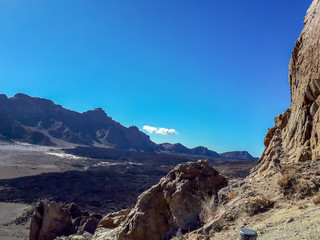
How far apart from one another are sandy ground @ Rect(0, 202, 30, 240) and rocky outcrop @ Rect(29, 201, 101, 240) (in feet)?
8.97

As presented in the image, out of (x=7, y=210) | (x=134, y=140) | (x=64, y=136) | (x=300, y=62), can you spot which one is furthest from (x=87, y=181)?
(x=134, y=140)

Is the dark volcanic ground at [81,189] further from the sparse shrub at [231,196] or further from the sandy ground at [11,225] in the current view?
the sparse shrub at [231,196]

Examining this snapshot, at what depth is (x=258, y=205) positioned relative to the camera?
711 cm

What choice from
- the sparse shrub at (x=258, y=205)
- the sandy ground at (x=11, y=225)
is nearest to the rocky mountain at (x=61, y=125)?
the sandy ground at (x=11, y=225)

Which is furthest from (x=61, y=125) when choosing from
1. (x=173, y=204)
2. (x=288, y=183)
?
(x=288, y=183)

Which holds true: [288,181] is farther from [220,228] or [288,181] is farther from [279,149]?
[279,149]

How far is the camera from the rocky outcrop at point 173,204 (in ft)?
30.9

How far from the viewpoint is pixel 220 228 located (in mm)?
6984

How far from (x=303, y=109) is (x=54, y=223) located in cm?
1856

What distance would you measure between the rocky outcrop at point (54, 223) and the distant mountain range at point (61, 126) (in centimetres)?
11727

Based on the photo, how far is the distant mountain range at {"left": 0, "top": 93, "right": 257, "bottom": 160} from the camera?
429 feet

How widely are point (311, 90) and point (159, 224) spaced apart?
25.2ft

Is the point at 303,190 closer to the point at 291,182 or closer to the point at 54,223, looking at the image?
the point at 291,182

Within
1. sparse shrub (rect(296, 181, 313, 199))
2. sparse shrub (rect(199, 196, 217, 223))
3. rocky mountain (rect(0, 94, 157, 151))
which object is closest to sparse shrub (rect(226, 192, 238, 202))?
sparse shrub (rect(199, 196, 217, 223))
